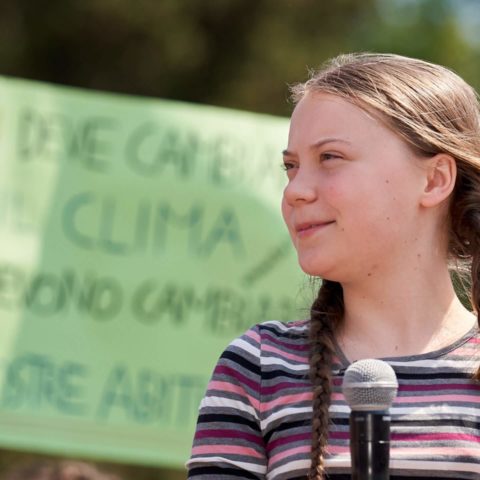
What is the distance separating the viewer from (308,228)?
107 inches

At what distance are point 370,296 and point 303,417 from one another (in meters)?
0.27

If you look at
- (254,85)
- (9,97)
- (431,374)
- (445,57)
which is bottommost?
(431,374)

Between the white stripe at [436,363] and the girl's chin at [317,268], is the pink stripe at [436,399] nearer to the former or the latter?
the white stripe at [436,363]

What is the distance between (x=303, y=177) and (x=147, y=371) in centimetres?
268

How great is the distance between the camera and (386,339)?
2715 millimetres

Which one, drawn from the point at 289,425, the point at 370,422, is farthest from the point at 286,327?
the point at 370,422

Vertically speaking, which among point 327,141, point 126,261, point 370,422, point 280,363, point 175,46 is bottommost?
point 370,422

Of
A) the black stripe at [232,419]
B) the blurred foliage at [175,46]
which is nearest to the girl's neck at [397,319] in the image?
the black stripe at [232,419]

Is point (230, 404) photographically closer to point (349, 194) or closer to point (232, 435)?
point (232, 435)

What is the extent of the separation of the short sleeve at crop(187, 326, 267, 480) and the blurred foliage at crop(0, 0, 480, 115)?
7210mm

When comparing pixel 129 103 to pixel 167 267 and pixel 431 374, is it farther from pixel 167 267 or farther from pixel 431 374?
pixel 431 374

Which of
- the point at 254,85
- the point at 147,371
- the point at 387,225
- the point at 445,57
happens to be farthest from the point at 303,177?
the point at 445,57

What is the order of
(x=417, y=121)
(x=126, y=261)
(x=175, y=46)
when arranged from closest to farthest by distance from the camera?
(x=417, y=121) < (x=126, y=261) < (x=175, y=46)

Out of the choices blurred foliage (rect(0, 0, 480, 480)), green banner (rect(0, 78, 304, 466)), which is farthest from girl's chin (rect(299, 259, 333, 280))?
blurred foliage (rect(0, 0, 480, 480))
